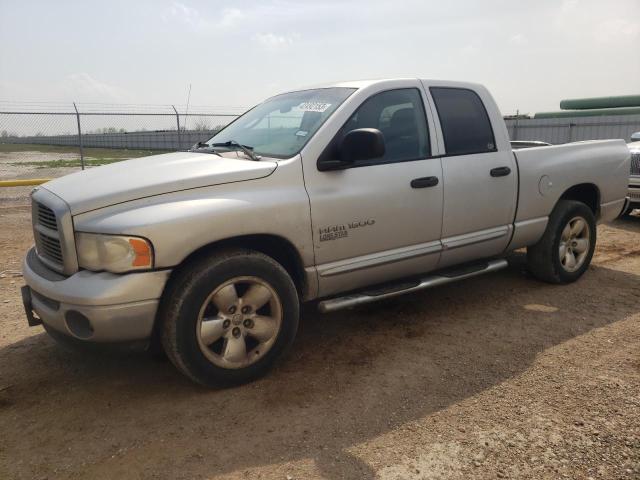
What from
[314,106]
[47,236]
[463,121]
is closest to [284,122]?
[314,106]

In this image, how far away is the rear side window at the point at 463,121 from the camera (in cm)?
413

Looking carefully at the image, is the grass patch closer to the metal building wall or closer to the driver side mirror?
the metal building wall

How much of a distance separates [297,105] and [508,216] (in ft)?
6.58

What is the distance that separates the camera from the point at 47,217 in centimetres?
319

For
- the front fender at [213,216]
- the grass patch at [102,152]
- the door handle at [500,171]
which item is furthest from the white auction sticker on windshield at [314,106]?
the grass patch at [102,152]

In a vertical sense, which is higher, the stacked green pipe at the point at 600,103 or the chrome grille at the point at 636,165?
the stacked green pipe at the point at 600,103

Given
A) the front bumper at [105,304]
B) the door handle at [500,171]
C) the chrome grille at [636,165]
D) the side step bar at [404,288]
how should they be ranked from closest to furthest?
the front bumper at [105,304]
the side step bar at [404,288]
the door handle at [500,171]
the chrome grille at [636,165]

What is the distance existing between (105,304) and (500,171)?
3.16 m

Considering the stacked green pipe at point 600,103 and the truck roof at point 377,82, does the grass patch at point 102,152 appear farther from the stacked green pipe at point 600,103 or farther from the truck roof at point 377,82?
the stacked green pipe at point 600,103

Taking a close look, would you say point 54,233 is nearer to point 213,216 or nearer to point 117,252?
point 117,252

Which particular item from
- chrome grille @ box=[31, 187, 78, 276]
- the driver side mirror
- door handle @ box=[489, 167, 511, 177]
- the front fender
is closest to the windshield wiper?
the front fender

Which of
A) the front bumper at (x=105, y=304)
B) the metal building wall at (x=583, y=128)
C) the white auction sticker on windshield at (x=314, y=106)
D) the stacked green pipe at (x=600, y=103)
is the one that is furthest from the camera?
the stacked green pipe at (x=600, y=103)

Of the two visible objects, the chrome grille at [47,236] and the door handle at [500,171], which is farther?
the door handle at [500,171]

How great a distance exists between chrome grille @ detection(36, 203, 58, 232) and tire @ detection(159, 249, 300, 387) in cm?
79
